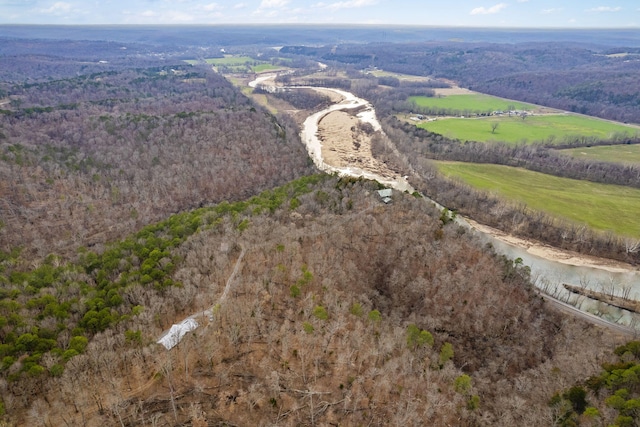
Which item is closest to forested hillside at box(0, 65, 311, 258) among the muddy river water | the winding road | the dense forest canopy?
the dense forest canopy

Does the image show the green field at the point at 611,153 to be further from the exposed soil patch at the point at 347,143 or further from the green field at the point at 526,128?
the exposed soil patch at the point at 347,143

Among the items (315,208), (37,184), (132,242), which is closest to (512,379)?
(315,208)

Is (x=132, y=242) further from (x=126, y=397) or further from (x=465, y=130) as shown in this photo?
(x=465, y=130)

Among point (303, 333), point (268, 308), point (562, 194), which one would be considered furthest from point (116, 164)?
point (562, 194)

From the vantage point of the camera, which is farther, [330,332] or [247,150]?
[247,150]

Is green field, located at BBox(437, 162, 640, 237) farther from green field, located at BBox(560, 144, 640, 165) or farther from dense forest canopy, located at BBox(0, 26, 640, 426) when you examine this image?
green field, located at BBox(560, 144, 640, 165)

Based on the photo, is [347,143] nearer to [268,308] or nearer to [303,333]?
[268,308]
